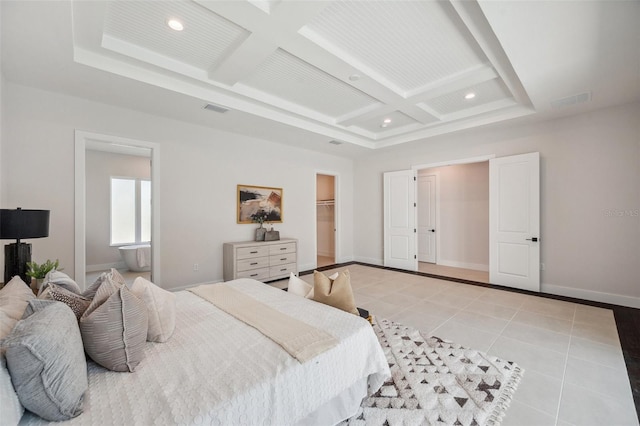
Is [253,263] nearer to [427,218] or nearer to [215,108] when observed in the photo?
[215,108]

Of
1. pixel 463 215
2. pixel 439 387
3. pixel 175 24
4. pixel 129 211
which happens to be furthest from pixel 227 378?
pixel 129 211

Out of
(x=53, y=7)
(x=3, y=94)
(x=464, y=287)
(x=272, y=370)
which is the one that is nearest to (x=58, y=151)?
(x=3, y=94)

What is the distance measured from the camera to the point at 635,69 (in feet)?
9.43

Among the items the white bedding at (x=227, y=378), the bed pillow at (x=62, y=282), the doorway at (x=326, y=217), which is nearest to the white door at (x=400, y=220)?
the doorway at (x=326, y=217)

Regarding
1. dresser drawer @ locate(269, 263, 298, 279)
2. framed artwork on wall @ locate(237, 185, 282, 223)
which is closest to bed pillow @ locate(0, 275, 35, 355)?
framed artwork on wall @ locate(237, 185, 282, 223)

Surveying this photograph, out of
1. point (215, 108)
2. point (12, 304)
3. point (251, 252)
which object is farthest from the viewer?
point (251, 252)

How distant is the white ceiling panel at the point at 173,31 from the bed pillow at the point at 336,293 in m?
2.38

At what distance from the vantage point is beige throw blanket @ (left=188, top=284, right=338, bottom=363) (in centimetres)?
153

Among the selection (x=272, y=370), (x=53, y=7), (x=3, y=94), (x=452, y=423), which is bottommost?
(x=452, y=423)

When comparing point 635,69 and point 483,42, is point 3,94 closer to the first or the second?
point 483,42

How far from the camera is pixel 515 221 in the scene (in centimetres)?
455

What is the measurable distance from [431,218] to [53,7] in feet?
23.4

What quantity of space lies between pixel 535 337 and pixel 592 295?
2087mm

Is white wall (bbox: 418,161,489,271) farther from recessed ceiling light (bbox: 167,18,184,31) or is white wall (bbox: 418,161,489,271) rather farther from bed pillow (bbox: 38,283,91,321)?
bed pillow (bbox: 38,283,91,321)
